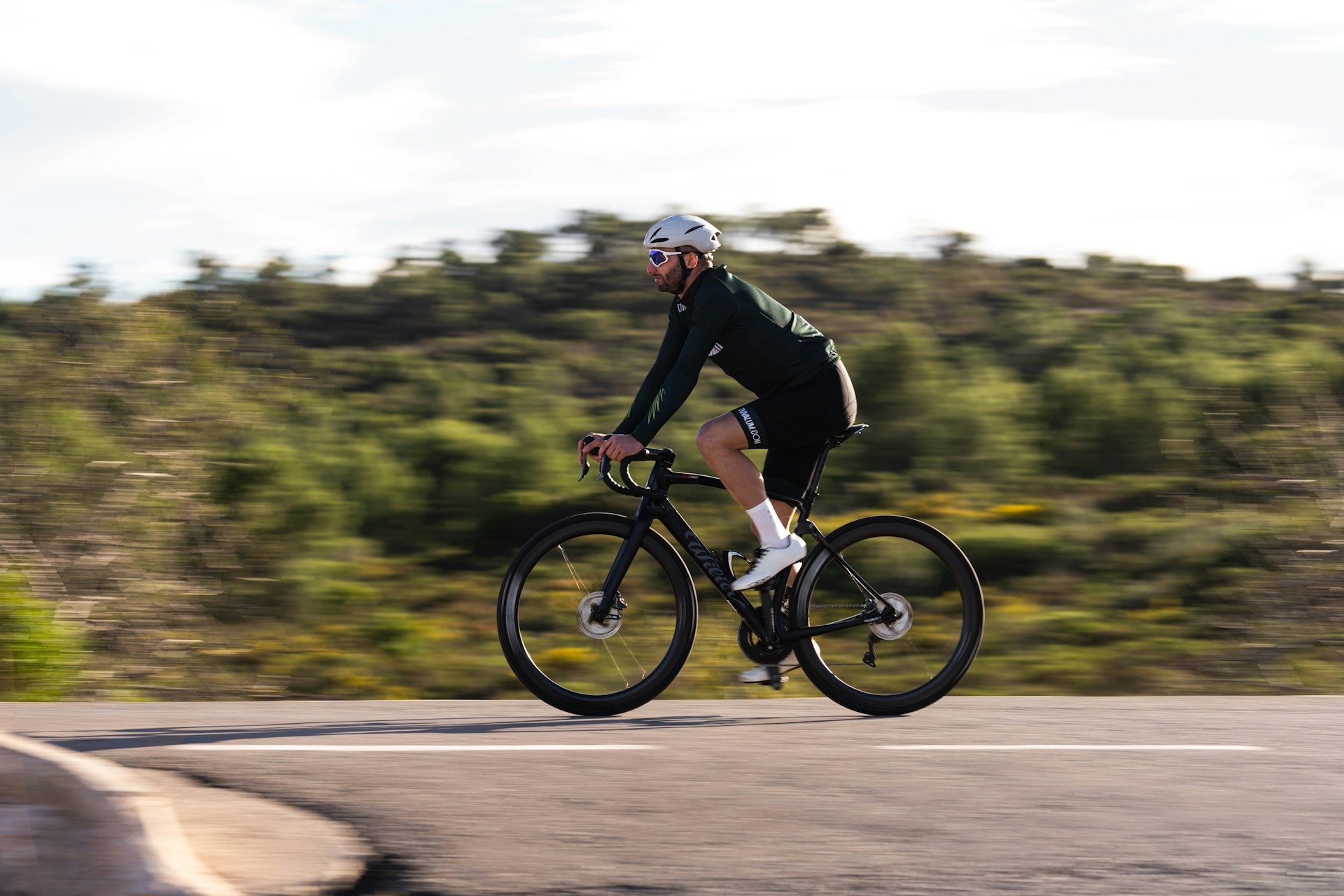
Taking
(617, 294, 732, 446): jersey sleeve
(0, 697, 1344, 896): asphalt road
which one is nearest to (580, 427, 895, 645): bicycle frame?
(617, 294, 732, 446): jersey sleeve

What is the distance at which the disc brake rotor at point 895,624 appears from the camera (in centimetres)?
672

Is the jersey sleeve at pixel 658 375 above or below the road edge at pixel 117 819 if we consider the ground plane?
above

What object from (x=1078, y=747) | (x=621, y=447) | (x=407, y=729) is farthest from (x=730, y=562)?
(x=1078, y=747)

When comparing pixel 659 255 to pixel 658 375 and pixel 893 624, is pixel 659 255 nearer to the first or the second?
pixel 658 375

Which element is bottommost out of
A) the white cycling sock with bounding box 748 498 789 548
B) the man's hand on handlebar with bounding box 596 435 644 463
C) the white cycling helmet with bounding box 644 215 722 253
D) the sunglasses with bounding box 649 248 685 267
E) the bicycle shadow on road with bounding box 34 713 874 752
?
the bicycle shadow on road with bounding box 34 713 874 752

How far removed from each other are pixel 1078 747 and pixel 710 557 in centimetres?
175

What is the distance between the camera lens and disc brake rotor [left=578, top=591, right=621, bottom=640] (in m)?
6.51

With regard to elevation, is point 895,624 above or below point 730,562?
below

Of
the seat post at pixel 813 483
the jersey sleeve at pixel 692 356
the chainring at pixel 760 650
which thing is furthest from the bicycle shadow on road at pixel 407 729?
the jersey sleeve at pixel 692 356

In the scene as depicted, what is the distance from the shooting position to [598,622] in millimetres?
6516

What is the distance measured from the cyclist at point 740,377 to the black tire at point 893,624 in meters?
0.22

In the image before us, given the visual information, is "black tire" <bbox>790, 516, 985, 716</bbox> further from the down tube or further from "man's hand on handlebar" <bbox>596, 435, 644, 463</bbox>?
"man's hand on handlebar" <bbox>596, 435, 644, 463</bbox>

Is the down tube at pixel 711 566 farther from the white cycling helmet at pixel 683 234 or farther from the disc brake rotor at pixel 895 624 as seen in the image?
the white cycling helmet at pixel 683 234

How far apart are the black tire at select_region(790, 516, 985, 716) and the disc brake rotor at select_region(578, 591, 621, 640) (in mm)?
753
